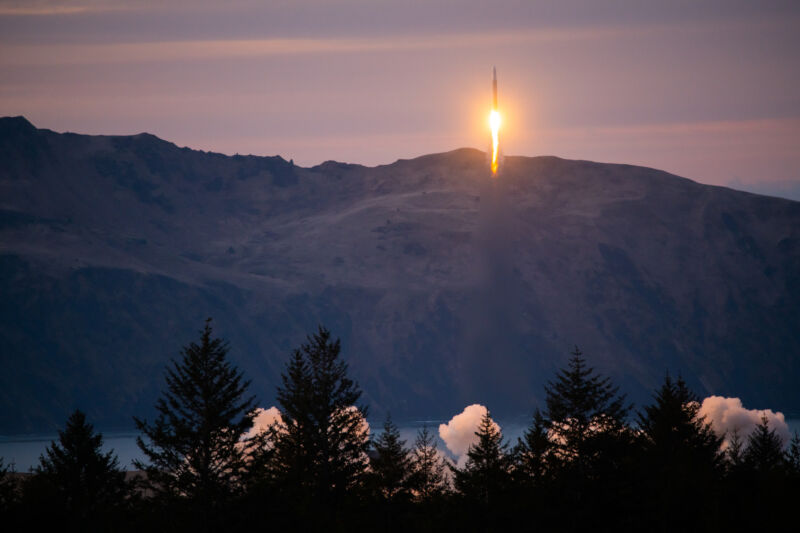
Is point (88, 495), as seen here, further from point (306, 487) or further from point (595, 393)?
point (595, 393)

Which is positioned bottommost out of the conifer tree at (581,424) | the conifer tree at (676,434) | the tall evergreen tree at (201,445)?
the tall evergreen tree at (201,445)

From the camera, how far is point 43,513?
83500 millimetres

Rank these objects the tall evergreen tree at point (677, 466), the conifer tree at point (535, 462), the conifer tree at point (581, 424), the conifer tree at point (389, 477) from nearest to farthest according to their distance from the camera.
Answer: the conifer tree at point (581, 424)
the conifer tree at point (535, 462)
the tall evergreen tree at point (677, 466)
the conifer tree at point (389, 477)

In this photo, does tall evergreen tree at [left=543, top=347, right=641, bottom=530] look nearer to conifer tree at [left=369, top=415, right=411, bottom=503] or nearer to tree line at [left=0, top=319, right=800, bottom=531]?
tree line at [left=0, top=319, right=800, bottom=531]

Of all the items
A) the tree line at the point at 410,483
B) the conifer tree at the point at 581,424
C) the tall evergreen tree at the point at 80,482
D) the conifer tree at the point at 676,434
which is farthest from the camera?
the conifer tree at the point at 676,434

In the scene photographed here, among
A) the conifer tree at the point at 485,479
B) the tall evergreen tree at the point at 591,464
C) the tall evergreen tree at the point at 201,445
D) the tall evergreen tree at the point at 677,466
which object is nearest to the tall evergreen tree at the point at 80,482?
the tall evergreen tree at the point at 201,445

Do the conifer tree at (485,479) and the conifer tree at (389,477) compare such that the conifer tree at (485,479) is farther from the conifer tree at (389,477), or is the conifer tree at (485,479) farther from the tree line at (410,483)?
the conifer tree at (389,477)

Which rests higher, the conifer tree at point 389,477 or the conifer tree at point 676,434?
the conifer tree at point 676,434

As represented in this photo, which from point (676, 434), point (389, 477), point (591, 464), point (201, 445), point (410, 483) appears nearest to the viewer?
point (201, 445)

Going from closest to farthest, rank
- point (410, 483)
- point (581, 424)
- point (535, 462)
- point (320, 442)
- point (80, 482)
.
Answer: point (535, 462)
point (581, 424)
point (80, 482)
point (410, 483)
point (320, 442)

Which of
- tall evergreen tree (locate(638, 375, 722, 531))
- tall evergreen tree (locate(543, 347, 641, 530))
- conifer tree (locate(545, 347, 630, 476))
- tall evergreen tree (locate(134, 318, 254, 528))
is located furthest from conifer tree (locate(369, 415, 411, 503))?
tall evergreen tree (locate(638, 375, 722, 531))

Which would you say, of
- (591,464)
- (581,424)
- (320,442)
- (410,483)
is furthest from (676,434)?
(320,442)

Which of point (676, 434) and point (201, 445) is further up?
point (676, 434)

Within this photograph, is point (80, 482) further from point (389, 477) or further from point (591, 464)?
point (591, 464)
